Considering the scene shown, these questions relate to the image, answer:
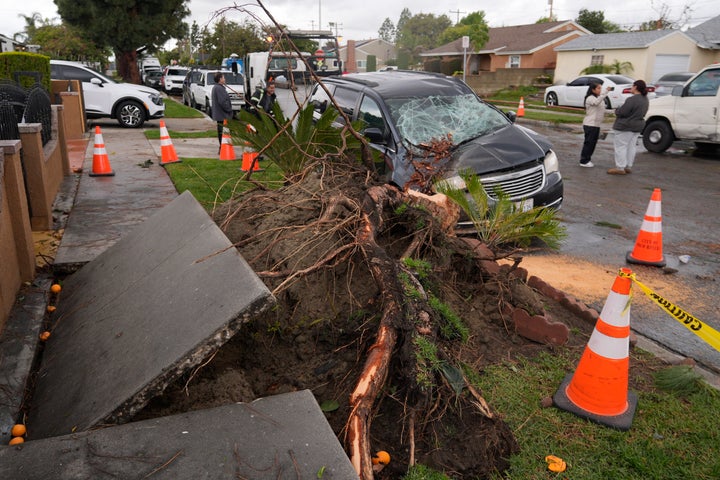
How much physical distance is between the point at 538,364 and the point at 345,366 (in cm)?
143

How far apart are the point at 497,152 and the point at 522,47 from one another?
151 feet

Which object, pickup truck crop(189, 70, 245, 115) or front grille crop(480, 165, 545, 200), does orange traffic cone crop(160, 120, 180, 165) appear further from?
pickup truck crop(189, 70, 245, 115)

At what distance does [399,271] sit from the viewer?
11.3ft

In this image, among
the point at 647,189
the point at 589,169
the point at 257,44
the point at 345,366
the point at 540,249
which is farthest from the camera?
the point at 257,44

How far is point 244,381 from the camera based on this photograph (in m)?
2.87

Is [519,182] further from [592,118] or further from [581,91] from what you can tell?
[581,91]

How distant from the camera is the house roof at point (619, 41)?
35.3 meters

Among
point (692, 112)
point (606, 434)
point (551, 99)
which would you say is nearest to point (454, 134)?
point (606, 434)

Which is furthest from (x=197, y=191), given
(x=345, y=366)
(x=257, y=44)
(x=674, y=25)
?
(x=674, y=25)

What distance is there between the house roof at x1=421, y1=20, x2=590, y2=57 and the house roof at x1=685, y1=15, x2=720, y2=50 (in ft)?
32.0

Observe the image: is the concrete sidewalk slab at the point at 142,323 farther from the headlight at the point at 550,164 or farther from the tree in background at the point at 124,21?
the tree in background at the point at 124,21

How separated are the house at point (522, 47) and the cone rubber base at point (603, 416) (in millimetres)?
45885

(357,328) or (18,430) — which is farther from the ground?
(357,328)

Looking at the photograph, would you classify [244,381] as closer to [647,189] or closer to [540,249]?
[540,249]
